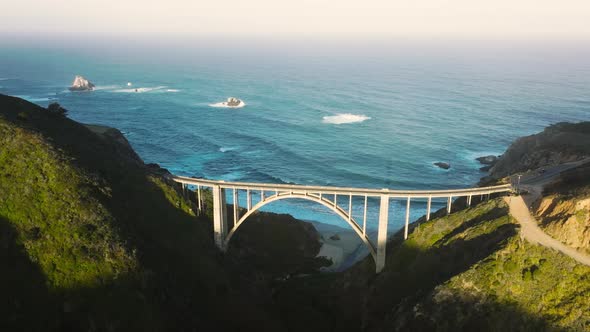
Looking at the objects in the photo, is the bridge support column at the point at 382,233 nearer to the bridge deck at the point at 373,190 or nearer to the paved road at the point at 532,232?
the bridge deck at the point at 373,190

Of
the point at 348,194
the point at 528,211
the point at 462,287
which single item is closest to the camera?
the point at 462,287

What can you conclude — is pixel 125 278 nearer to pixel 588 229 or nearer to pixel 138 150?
pixel 588 229

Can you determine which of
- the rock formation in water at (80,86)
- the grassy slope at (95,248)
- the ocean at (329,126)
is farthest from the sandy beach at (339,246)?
the rock formation in water at (80,86)

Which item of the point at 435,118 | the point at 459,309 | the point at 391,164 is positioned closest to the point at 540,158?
the point at 391,164

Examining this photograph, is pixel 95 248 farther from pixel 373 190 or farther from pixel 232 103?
pixel 232 103

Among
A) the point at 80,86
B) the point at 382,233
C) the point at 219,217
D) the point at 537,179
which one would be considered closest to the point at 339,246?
the point at 382,233
